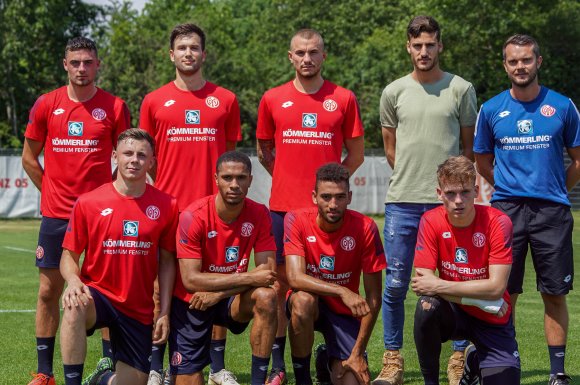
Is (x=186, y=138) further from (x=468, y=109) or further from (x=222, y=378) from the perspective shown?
(x=468, y=109)

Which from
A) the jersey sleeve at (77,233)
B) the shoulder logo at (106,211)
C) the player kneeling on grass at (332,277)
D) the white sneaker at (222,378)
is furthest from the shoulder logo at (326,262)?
the jersey sleeve at (77,233)

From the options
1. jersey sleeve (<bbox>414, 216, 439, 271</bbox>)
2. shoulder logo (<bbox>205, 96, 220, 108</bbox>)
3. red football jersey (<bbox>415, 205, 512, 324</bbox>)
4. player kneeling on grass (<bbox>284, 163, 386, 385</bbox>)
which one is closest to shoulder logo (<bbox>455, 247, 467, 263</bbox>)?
red football jersey (<bbox>415, 205, 512, 324</bbox>)

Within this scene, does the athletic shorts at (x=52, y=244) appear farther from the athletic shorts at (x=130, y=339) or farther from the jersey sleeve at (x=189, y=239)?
the jersey sleeve at (x=189, y=239)

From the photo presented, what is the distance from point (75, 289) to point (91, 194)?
0.69m

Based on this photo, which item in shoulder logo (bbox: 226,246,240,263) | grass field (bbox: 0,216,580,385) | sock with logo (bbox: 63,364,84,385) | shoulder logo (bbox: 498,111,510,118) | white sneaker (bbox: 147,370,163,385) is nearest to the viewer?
sock with logo (bbox: 63,364,84,385)

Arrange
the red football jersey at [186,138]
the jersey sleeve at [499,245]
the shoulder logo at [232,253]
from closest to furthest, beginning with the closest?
the jersey sleeve at [499,245] < the shoulder logo at [232,253] < the red football jersey at [186,138]

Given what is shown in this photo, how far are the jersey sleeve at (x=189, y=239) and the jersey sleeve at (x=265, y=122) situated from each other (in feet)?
4.28

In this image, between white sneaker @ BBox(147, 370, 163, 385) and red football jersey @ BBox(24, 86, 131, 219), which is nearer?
white sneaker @ BBox(147, 370, 163, 385)

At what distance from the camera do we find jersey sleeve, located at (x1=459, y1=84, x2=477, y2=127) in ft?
24.7

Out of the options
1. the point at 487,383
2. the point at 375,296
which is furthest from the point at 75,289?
the point at 487,383

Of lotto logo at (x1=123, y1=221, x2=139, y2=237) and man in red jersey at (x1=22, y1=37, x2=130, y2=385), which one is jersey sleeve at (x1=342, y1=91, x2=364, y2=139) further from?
lotto logo at (x1=123, y1=221, x2=139, y2=237)

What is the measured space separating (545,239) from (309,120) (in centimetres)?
187

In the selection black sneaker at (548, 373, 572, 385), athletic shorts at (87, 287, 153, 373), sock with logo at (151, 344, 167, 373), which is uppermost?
athletic shorts at (87, 287, 153, 373)

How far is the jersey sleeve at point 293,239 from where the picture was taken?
22.6ft
